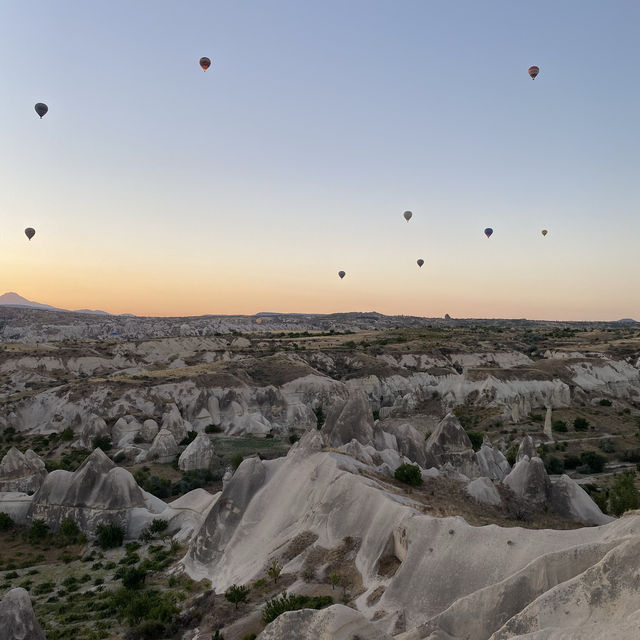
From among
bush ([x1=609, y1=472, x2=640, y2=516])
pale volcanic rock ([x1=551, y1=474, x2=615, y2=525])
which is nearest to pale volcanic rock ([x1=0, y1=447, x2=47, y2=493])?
pale volcanic rock ([x1=551, y1=474, x2=615, y2=525])

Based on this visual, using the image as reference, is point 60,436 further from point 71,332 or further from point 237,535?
point 71,332

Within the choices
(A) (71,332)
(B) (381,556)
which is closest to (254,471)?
(B) (381,556)

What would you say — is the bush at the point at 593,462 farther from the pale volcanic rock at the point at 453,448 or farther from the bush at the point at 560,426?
the pale volcanic rock at the point at 453,448

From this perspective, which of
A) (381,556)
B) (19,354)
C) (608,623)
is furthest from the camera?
(19,354)

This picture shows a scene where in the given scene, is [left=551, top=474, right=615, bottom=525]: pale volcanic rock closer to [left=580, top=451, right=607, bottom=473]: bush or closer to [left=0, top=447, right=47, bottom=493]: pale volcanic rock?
[left=580, top=451, right=607, bottom=473]: bush

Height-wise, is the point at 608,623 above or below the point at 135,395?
above

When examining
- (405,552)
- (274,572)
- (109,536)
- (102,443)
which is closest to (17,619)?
(274,572)

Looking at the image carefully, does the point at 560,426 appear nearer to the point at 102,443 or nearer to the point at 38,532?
the point at 102,443

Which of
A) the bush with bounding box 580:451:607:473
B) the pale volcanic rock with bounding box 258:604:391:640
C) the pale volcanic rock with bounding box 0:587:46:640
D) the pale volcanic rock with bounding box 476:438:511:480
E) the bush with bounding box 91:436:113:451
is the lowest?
the bush with bounding box 91:436:113:451
